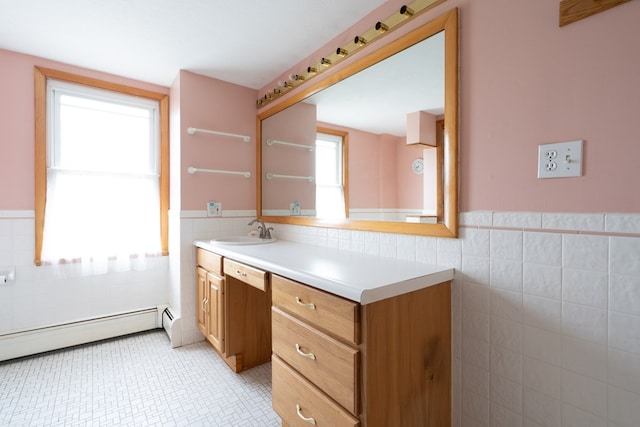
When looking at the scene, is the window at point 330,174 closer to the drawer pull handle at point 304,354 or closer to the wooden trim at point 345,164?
the wooden trim at point 345,164

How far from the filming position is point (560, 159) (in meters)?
0.99

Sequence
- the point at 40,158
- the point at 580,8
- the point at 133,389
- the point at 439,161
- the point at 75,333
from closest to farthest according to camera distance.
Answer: the point at 580,8
the point at 439,161
the point at 133,389
the point at 40,158
the point at 75,333

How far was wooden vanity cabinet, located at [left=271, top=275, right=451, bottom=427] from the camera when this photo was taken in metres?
0.98

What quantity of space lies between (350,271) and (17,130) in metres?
2.61

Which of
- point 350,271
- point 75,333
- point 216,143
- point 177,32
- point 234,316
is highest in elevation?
point 177,32

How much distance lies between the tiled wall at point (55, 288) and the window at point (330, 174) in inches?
66.2

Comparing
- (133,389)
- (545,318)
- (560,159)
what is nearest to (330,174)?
(560,159)

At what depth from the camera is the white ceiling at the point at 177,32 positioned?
5.38 ft

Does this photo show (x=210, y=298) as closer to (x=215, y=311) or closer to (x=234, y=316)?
(x=215, y=311)

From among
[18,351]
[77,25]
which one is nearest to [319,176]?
[77,25]

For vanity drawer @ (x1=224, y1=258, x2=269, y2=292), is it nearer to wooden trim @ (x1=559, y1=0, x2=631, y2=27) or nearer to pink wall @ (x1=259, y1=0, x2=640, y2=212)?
pink wall @ (x1=259, y1=0, x2=640, y2=212)

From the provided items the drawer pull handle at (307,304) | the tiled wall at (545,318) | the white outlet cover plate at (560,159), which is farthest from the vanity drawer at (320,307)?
the white outlet cover plate at (560,159)

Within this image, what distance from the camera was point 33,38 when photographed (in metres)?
1.96

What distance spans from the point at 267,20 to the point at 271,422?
2.22m
